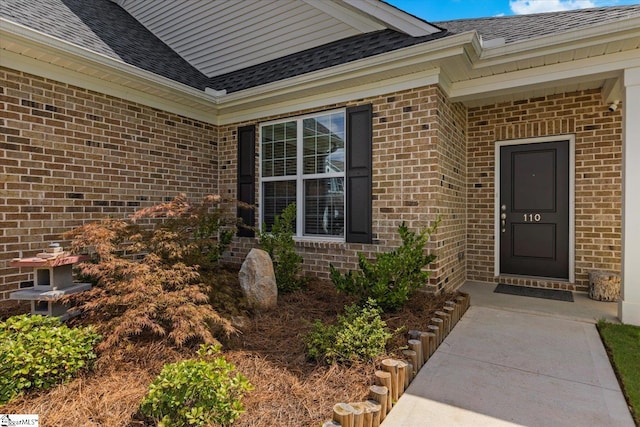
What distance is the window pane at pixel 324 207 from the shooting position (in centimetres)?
493

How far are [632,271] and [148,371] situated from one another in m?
4.68

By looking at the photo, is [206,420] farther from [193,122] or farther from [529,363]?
[193,122]

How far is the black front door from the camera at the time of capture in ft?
16.4

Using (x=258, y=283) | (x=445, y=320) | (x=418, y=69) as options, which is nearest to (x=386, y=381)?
(x=445, y=320)

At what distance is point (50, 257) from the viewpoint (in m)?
3.12

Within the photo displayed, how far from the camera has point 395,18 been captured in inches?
181

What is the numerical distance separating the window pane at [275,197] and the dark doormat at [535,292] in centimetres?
335

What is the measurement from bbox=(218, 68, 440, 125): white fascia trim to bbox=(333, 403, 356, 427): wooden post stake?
3608 millimetres

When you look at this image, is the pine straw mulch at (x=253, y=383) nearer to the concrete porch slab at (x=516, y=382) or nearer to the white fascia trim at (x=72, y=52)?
the concrete porch slab at (x=516, y=382)

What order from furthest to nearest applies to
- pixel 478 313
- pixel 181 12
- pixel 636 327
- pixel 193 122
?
pixel 181 12 → pixel 193 122 → pixel 478 313 → pixel 636 327

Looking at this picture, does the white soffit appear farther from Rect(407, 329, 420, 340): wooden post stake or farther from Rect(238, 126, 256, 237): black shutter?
Rect(407, 329, 420, 340): wooden post stake

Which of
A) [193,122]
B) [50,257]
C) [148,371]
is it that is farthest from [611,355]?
[193,122]

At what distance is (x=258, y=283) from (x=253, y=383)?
1548mm

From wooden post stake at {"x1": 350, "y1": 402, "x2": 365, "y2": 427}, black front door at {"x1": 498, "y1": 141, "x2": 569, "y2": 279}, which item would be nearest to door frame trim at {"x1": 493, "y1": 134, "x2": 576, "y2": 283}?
black front door at {"x1": 498, "y1": 141, "x2": 569, "y2": 279}
